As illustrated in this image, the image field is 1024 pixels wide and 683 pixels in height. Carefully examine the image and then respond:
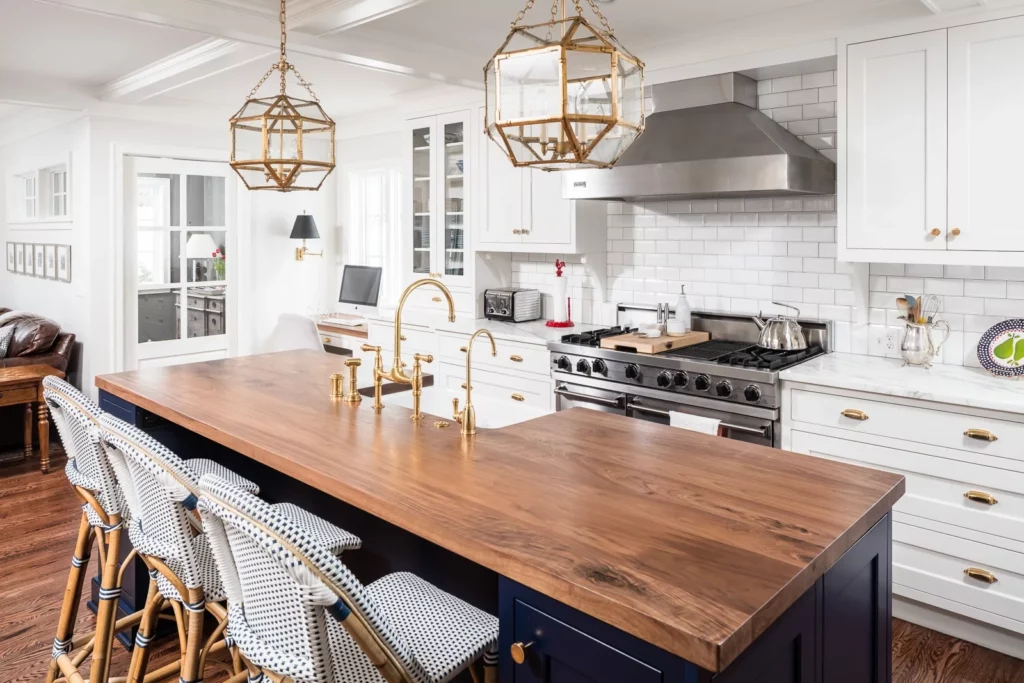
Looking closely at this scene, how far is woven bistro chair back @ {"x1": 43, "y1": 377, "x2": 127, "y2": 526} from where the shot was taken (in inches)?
87.0

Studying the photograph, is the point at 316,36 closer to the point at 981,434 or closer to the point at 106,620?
the point at 106,620

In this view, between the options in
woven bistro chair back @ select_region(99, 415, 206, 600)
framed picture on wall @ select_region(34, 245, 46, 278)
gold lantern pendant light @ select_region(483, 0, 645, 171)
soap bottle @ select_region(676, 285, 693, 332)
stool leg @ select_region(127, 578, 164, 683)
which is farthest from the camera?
framed picture on wall @ select_region(34, 245, 46, 278)

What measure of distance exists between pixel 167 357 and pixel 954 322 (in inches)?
228

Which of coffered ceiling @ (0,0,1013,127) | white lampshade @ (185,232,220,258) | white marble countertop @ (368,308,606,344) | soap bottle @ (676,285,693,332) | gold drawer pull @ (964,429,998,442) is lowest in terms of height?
gold drawer pull @ (964,429,998,442)

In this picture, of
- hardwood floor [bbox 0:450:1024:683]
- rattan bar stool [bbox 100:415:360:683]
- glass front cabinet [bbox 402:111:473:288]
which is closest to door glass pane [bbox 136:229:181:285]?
glass front cabinet [bbox 402:111:473:288]

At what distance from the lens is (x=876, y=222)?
3389 millimetres

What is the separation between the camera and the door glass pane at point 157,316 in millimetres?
6359

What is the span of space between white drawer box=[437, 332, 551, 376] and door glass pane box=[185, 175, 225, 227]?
2759mm

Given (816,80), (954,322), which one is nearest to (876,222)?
(954,322)

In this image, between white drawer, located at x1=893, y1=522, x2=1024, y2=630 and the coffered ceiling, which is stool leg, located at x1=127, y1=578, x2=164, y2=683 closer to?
the coffered ceiling

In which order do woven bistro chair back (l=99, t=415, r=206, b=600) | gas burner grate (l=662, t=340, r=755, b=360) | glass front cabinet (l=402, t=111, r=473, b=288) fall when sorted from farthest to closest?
glass front cabinet (l=402, t=111, r=473, b=288) < gas burner grate (l=662, t=340, r=755, b=360) < woven bistro chair back (l=99, t=415, r=206, b=600)

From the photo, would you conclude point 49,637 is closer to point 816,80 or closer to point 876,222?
point 876,222

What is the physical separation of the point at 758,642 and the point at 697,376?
2.37m

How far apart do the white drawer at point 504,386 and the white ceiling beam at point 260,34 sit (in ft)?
5.82
